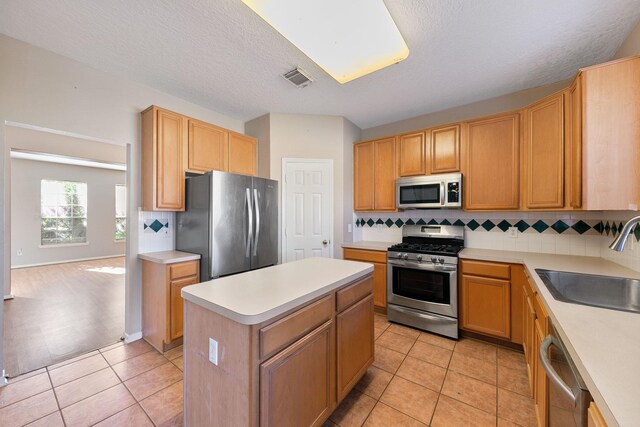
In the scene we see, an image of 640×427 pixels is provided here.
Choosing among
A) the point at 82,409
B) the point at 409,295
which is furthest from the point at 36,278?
the point at 409,295

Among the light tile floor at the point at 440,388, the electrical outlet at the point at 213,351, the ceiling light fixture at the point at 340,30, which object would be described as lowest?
the light tile floor at the point at 440,388

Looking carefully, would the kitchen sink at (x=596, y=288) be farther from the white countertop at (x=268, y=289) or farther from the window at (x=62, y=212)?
the window at (x=62, y=212)

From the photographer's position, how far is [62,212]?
21.9ft

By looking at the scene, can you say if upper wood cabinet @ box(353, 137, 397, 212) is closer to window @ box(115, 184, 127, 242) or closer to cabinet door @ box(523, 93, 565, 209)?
cabinet door @ box(523, 93, 565, 209)

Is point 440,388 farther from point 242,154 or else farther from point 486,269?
point 242,154

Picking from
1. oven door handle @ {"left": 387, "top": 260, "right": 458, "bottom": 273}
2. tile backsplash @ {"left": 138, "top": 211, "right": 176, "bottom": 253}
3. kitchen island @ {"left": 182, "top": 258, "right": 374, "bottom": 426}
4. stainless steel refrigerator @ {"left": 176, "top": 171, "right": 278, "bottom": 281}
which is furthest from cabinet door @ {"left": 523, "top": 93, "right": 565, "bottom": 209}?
tile backsplash @ {"left": 138, "top": 211, "right": 176, "bottom": 253}

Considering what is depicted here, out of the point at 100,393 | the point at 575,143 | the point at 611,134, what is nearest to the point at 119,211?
the point at 100,393

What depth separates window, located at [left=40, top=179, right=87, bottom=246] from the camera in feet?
20.9

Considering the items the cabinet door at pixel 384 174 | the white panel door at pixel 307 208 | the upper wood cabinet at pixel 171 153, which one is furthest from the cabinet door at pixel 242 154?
the cabinet door at pixel 384 174

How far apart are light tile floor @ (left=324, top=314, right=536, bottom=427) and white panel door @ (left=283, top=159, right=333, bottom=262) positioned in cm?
148

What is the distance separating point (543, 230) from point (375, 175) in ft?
6.64

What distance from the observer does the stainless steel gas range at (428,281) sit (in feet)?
8.84

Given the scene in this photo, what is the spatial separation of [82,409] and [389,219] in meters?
3.65

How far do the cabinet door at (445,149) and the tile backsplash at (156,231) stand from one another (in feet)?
10.9
